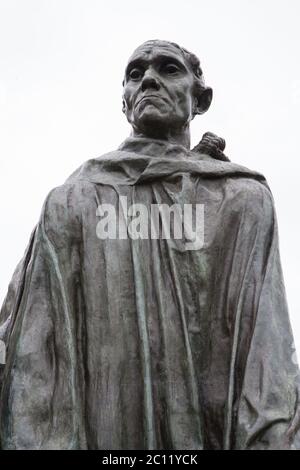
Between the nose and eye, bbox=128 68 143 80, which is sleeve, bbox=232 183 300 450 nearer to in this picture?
the nose

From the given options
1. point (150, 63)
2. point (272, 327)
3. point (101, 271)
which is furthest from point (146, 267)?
point (150, 63)

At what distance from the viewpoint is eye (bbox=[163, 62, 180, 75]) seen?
508 inches

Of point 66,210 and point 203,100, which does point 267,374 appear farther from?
point 203,100

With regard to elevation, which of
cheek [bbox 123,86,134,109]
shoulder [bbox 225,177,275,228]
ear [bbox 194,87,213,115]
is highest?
cheek [bbox 123,86,134,109]

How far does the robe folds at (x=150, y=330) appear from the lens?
10.8m

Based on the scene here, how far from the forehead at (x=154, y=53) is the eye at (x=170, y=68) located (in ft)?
0.21

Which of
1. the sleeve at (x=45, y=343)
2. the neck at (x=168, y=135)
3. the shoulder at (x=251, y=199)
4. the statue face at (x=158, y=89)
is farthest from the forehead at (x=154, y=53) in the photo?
the sleeve at (x=45, y=343)

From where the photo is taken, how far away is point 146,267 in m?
11.5

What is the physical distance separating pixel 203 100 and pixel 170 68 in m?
0.58

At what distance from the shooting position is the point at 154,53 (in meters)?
12.9

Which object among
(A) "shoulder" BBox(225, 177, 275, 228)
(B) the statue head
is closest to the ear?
(B) the statue head

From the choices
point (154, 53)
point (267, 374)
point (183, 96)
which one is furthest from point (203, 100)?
point (267, 374)

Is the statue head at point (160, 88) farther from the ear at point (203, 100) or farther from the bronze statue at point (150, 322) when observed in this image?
the bronze statue at point (150, 322)

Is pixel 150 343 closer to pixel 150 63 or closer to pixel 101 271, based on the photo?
pixel 101 271
